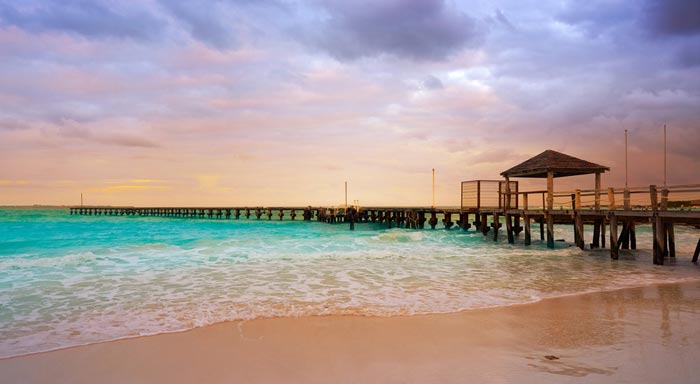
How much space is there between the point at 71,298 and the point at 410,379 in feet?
24.5

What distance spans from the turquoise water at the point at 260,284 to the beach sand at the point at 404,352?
0.69 m

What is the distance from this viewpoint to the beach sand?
432 centimetres

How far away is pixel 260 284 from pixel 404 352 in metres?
5.87

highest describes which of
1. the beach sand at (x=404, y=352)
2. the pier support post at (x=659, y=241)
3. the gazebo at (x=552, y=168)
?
the gazebo at (x=552, y=168)

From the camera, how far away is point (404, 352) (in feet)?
16.5

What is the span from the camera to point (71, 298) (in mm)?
8703

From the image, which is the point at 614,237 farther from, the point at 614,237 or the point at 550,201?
the point at 550,201

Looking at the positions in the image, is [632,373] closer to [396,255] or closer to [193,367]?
[193,367]

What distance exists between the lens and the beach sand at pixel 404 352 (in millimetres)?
4316

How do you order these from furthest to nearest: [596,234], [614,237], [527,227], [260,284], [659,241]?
1. [527,227]
2. [596,234]
3. [614,237]
4. [659,241]
5. [260,284]

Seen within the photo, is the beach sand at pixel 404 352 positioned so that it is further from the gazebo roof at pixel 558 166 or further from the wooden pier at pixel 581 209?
the gazebo roof at pixel 558 166

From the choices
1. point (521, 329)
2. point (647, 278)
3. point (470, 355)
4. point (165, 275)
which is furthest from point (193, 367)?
point (647, 278)

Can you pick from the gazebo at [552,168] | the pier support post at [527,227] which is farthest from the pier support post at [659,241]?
the pier support post at [527,227]

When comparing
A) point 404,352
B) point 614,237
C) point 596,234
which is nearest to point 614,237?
point 614,237
